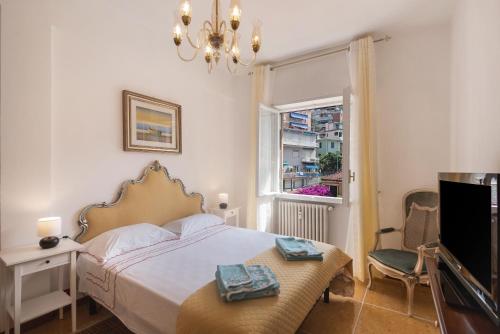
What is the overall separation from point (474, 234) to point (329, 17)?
7.74 feet

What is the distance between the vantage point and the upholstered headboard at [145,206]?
225cm

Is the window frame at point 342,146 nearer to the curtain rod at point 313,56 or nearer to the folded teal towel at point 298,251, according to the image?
the curtain rod at point 313,56

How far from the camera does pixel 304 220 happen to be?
333 centimetres

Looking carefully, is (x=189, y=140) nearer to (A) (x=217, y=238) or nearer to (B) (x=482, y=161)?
(A) (x=217, y=238)

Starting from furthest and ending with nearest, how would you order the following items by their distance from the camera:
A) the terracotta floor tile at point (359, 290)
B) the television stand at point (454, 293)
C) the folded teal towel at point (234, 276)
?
the terracotta floor tile at point (359, 290) < the folded teal towel at point (234, 276) < the television stand at point (454, 293)

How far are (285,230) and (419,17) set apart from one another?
297 cm

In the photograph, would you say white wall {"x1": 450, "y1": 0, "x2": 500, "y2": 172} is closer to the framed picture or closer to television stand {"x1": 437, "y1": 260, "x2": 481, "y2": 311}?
television stand {"x1": 437, "y1": 260, "x2": 481, "y2": 311}

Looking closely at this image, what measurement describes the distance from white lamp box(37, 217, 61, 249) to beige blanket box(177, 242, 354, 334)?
1260 millimetres

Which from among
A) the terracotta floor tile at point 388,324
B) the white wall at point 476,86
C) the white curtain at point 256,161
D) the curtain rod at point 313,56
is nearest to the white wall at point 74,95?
the white curtain at point 256,161

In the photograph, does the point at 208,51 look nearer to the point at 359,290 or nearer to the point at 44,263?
the point at 44,263

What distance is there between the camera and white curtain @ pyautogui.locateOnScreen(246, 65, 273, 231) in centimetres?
350

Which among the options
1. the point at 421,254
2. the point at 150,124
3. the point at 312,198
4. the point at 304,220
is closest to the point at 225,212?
the point at 304,220

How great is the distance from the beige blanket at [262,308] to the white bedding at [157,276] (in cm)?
12

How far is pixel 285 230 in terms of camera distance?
3.50m
